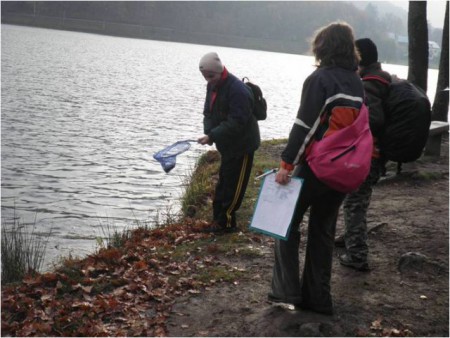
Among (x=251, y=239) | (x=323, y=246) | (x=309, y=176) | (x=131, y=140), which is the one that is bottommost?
(x=131, y=140)

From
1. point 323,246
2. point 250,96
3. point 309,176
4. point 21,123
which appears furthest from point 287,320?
point 21,123

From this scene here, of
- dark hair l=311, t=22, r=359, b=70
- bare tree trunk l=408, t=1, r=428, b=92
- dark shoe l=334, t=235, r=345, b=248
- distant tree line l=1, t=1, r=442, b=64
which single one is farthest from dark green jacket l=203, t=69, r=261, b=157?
distant tree line l=1, t=1, r=442, b=64

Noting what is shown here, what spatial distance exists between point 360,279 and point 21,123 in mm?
17225

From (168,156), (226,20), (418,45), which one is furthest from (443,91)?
(226,20)

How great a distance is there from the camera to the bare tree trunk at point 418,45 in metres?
11.2

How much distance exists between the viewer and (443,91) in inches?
497

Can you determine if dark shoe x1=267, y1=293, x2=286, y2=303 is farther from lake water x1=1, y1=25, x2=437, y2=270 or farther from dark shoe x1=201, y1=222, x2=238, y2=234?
lake water x1=1, y1=25, x2=437, y2=270

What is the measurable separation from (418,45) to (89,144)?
10.5 meters

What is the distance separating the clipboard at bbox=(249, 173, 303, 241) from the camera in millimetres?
4609

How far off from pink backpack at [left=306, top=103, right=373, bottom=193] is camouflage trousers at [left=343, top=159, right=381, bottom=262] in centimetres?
121

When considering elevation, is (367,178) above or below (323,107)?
below

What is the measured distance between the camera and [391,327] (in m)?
4.73

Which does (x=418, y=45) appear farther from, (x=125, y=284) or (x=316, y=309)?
(x=316, y=309)

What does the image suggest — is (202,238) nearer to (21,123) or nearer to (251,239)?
(251,239)
